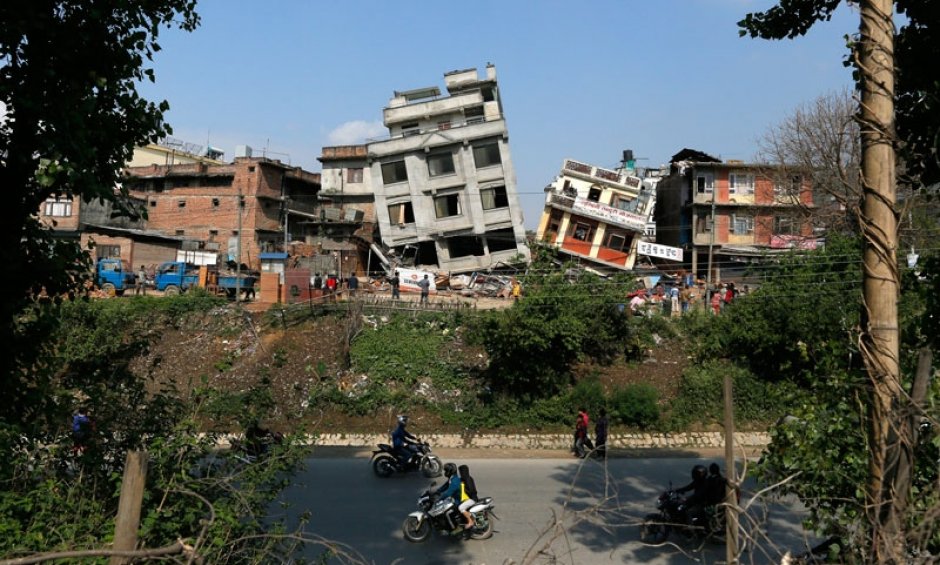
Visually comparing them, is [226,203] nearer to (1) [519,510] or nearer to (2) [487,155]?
(2) [487,155]

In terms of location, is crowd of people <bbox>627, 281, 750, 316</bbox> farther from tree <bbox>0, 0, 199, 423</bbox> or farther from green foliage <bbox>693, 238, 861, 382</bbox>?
tree <bbox>0, 0, 199, 423</bbox>

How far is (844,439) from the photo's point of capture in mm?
5281

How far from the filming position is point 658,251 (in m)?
37.6

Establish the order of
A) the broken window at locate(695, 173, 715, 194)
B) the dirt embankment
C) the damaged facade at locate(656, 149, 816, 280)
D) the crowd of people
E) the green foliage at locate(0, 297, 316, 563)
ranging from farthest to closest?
the broken window at locate(695, 173, 715, 194) < the damaged facade at locate(656, 149, 816, 280) < the crowd of people < the dirt embankment < the green foliage at locate(0, 297, 316, 563)

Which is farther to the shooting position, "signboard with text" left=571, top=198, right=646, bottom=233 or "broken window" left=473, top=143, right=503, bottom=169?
"signboard with text" left=571, top=198, right=646, bottom=233

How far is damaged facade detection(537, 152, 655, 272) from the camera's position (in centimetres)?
3881

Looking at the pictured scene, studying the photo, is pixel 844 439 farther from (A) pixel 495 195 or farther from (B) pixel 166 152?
(B) pixel 166 152

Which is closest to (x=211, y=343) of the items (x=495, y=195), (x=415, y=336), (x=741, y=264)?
(x=415, y=336)

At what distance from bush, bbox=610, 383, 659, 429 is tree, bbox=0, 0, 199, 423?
591 inches

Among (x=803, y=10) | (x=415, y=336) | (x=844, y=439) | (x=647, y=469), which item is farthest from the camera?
(x=415, y=336)

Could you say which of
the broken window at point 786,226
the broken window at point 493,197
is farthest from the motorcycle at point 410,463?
the broken window at point 786,226

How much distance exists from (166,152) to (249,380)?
35931 millimetres

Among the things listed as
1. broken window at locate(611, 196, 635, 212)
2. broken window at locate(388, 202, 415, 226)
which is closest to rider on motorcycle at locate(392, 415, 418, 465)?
broken window at locate(388, 202, 415, 226)

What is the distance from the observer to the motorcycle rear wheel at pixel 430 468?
1448 centimetres
